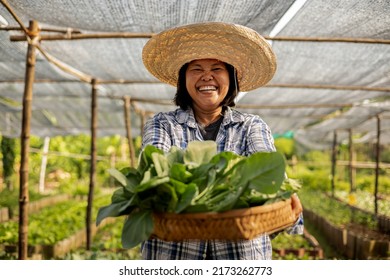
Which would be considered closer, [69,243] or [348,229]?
[69,243]

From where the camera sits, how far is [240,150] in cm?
162

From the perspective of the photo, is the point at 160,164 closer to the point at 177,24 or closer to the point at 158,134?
the point at 158,134

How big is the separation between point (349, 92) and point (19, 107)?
14.6ft

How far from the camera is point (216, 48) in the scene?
177 centimetres

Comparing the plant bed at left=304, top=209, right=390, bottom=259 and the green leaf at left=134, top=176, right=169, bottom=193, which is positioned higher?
the green leaf at left=134, top=176, right=169, bottom=193

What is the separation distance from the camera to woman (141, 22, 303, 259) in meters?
1.53

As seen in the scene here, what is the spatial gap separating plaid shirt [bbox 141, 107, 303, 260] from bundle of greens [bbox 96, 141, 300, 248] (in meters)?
0.26

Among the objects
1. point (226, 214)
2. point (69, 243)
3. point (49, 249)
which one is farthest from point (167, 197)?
point (69, 243)

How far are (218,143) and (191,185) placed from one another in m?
0.46

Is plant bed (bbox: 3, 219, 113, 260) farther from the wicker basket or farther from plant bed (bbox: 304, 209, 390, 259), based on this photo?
the wicker basket

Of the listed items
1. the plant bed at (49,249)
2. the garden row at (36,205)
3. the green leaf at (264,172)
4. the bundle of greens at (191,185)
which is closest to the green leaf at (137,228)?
the bundle of greens at (191,185)

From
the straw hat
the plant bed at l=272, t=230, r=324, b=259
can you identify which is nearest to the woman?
the straw hat

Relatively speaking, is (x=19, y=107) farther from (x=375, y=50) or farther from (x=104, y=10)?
(x=375, y=50)
